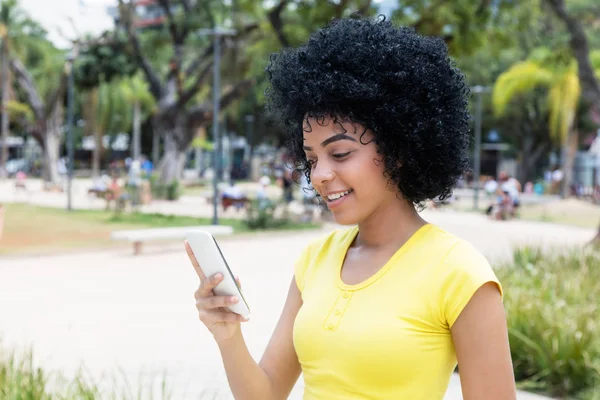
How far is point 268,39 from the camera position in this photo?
1003 inches

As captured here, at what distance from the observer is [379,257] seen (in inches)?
77.0

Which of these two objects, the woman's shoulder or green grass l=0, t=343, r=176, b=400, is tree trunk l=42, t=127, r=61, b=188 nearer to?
green grass l=0, t=343, r=176, b=400

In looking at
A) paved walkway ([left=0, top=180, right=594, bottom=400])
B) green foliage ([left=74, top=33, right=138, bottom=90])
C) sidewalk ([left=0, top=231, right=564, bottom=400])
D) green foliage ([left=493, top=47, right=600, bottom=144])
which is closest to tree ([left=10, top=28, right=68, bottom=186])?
green foliage ([left=74, top=33, right=138, bottom=90])

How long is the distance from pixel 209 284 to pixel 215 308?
0.34ft

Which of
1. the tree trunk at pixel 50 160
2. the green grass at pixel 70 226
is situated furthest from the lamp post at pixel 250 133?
the green grass at pixel 70 226

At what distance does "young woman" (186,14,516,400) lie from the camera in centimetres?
176

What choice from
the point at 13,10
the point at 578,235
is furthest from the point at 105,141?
the point at 578,235

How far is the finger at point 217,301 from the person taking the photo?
1818 millimetres

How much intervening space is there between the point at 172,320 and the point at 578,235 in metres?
13.5

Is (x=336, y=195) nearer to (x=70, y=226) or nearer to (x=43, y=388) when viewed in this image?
(x=43, y=388)

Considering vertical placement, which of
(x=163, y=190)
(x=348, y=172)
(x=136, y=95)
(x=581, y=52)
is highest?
(x=136, y=95)

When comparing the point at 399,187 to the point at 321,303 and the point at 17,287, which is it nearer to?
the point at 321,303

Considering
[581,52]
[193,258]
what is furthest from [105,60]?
[193,258]

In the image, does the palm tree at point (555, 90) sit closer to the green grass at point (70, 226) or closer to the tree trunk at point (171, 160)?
the tree trunk at point (171, 160)
